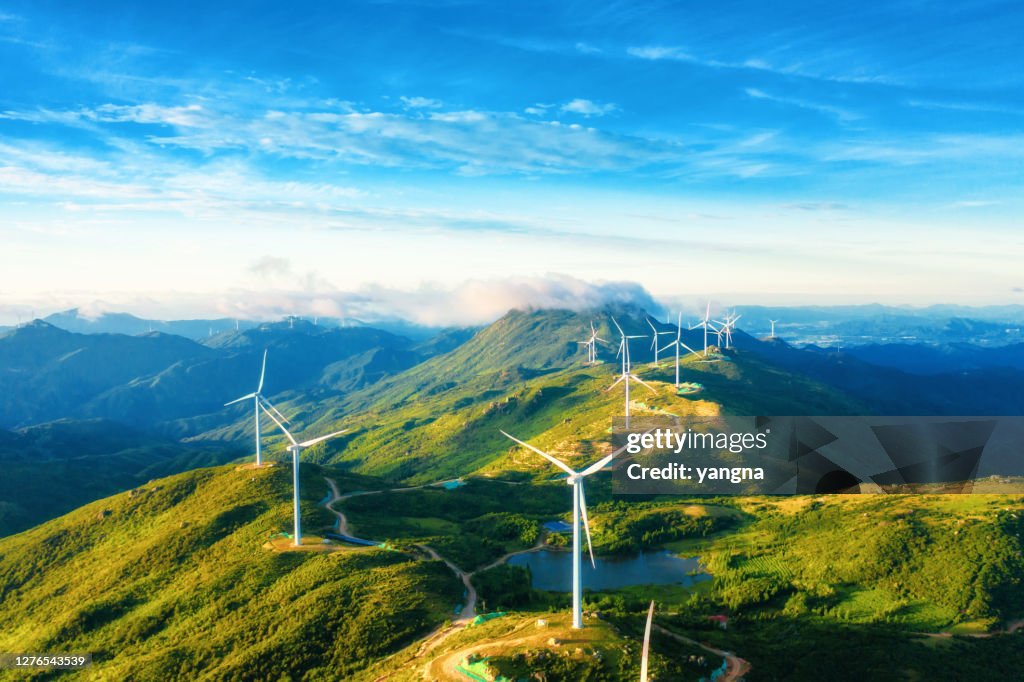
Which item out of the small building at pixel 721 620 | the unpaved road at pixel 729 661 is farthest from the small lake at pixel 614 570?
the unpaved road at pixel 729 661

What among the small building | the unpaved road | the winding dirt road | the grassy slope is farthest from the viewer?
the small building

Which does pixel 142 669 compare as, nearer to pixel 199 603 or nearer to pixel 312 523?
pixel 199 603

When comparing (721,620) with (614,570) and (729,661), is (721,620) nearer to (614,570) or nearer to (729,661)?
(729,661)

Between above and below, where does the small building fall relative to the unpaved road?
below

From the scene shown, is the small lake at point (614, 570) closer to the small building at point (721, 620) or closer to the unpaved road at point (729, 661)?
the small building at point (721, 620)

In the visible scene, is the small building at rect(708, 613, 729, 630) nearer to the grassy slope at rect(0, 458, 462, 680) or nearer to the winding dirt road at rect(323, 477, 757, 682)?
the winding dirt road at rect(323, 477, 757, 682)

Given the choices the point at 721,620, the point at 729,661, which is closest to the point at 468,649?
the point at 729,661

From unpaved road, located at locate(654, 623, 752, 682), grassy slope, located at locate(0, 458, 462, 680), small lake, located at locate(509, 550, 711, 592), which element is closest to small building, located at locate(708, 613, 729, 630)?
small lake, located at locate(509, 550, 711, 592)
